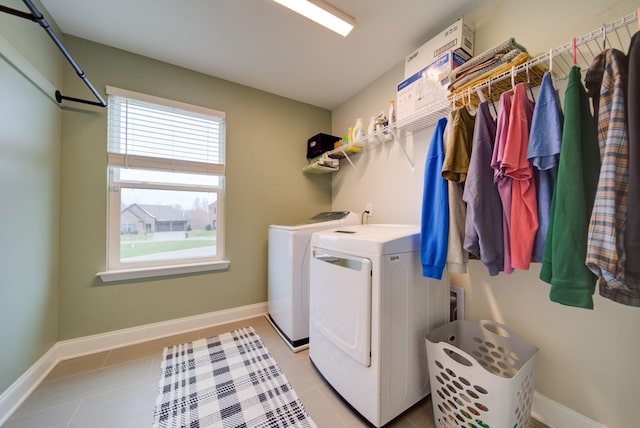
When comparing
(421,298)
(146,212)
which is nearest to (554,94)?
(421,298)

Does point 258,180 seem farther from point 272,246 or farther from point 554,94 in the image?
point 554,94

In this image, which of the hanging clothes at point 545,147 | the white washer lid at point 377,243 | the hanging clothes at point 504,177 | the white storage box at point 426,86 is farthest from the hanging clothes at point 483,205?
the white storage box at point 426,86

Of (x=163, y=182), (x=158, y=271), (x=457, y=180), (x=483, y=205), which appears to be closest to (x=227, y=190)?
(x=163, y=182)

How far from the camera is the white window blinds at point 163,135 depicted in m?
1.92

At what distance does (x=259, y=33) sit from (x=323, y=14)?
545 mm

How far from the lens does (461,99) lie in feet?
4.24

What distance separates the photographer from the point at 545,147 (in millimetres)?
869

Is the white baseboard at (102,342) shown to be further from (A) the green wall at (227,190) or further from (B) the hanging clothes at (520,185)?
(B) the hanging clothes at (520,185)

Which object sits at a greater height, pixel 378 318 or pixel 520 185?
pixel 520 185

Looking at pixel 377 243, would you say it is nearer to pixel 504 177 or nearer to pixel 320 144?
pixel 504 177

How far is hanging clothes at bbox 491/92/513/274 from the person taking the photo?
3.22 ft

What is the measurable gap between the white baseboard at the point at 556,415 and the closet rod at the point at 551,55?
1.67m

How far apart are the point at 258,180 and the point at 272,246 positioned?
0.77 meters

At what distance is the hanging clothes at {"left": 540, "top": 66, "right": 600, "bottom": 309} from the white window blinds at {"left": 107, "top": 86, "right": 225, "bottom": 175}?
8.02 ft
